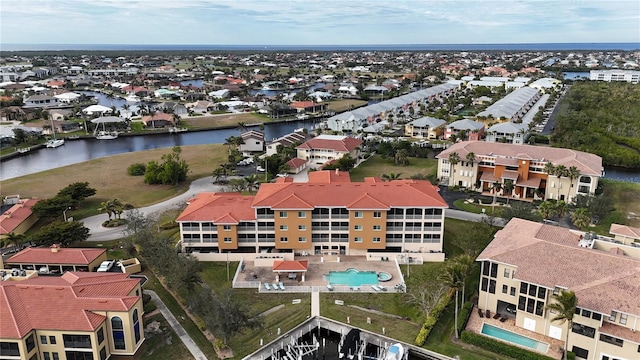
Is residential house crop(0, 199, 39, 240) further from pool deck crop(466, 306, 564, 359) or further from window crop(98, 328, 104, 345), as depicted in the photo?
pool deck crop(466, 306, 564, 359)

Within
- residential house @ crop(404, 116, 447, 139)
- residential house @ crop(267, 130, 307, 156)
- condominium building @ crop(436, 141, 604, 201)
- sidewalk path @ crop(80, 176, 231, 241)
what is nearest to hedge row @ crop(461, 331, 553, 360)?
condominium building @ crop(436, 141, 604, 201)

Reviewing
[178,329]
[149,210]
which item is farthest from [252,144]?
[178,329]

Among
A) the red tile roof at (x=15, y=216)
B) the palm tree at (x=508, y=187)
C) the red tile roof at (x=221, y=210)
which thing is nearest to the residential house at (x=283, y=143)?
the red tile roof at (x=221, y=210)

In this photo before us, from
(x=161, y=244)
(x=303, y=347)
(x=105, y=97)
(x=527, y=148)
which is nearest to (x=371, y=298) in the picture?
(x=303, y=347)

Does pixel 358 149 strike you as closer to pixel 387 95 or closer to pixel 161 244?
pixel 161 244

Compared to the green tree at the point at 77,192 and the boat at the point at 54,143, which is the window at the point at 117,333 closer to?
the green tree at the point at 77,192
